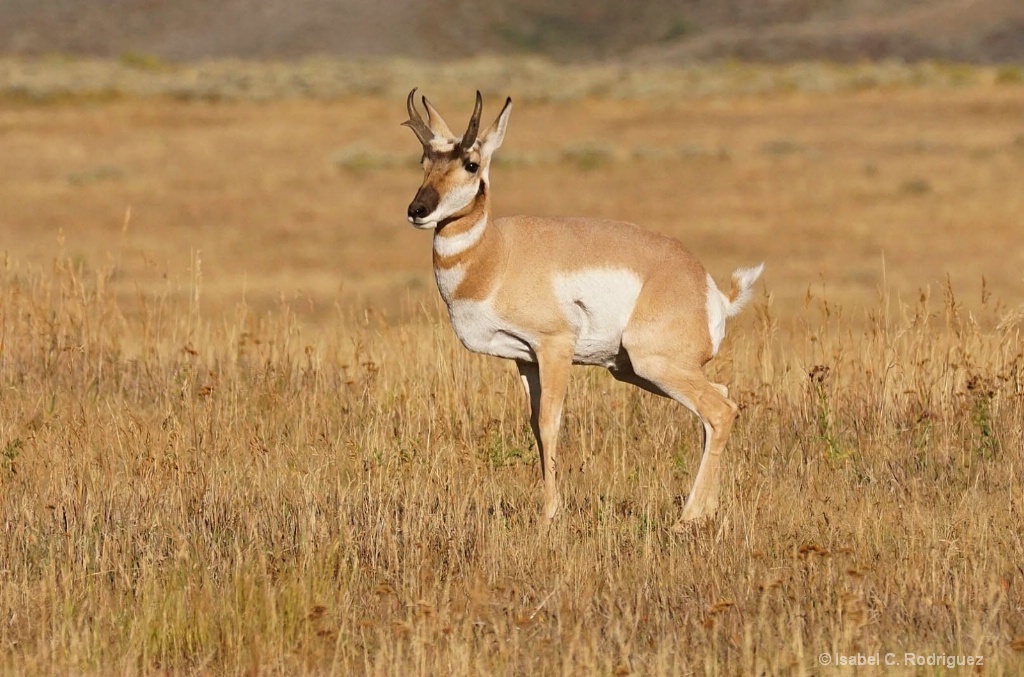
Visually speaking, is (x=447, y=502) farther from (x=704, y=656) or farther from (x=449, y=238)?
(x=704, y=656)

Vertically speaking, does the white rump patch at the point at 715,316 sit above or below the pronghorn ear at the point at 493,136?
below

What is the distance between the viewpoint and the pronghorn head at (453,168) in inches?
259

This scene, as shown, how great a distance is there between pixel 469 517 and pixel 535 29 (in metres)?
91.6

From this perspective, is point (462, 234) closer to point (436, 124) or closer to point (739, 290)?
point (436, 124)

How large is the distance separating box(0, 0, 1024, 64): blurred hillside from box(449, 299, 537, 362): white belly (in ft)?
199

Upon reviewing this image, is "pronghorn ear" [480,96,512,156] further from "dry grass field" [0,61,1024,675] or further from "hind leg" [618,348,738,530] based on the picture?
"dry grass field" [0,61,1024,675]

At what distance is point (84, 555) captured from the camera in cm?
582

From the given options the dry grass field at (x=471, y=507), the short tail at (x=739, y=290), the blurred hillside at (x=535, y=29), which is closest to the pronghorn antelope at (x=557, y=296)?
the short tail at (x=739, y=290)

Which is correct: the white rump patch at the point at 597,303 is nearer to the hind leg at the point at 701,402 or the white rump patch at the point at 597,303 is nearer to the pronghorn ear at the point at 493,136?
the hind leg at the point at 701,402

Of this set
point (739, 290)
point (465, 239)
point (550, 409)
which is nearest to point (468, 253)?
point (465, 239)

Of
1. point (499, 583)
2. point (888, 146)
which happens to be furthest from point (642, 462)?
point (888, 146)

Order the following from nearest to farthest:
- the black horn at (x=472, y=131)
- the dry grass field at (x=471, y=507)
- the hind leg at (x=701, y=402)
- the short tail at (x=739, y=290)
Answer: the dry grass field at (x=471, y=507) → the black horn at (x=472, y=131) → the hind leg at (x=701, y=402) → the short tail at (x=739, y=290)

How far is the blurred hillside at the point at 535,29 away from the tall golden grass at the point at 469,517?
58.6 m

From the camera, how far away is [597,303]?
22.4ft
